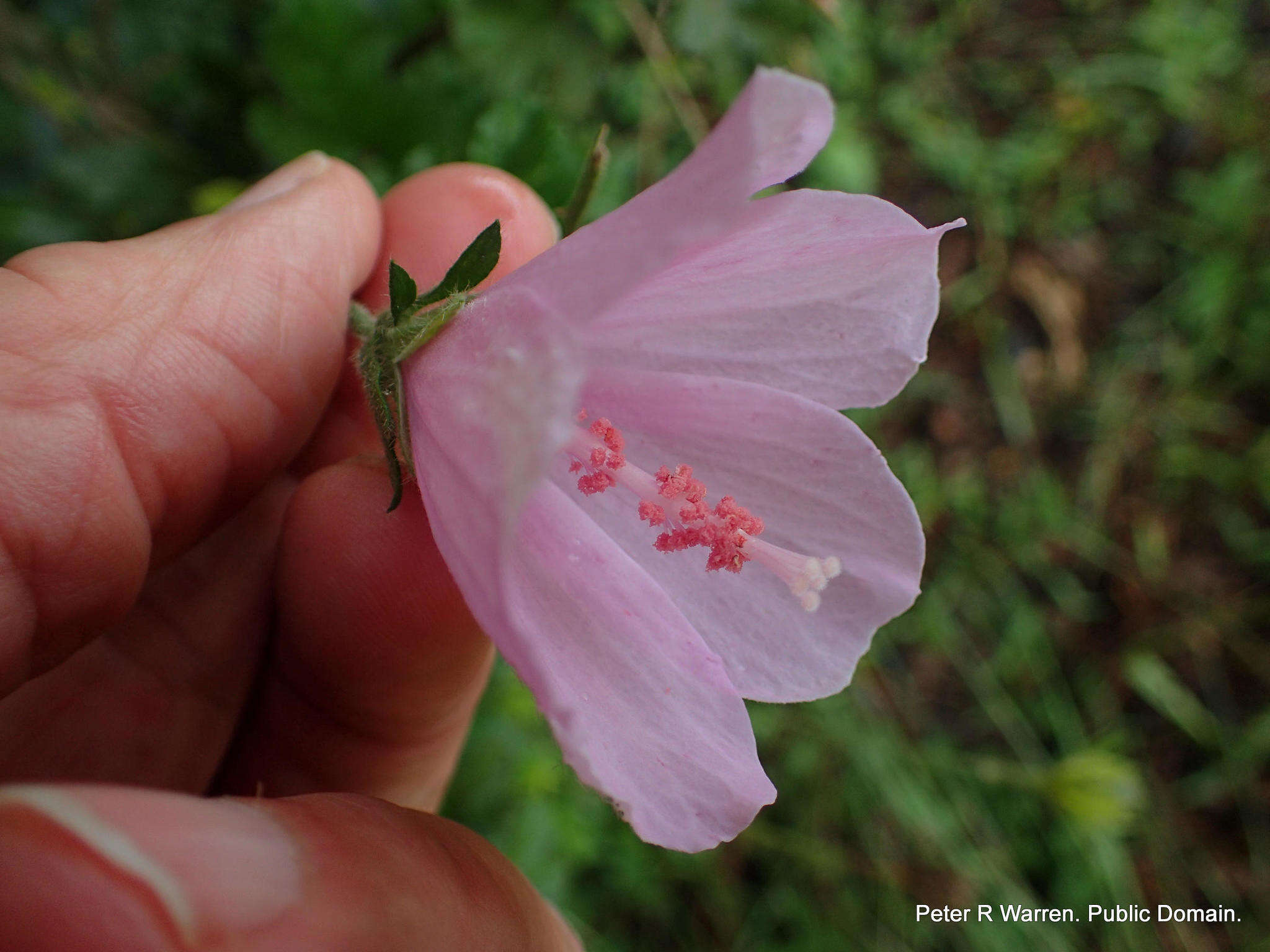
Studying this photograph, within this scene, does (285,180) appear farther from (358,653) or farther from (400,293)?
(358,653)

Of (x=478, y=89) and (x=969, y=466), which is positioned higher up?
(x=478, y=89)

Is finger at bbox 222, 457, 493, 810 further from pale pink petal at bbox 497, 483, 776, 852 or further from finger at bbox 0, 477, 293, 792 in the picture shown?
pale pink petal at bbox 497, 483, 776, 852

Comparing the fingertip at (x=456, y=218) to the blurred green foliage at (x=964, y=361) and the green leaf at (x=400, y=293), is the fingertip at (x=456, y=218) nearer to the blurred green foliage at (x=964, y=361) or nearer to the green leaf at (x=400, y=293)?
the blurred green foliage at (x=964, y=361)

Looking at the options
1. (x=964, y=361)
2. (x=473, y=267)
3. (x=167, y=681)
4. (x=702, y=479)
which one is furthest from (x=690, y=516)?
(x=964, y=361)

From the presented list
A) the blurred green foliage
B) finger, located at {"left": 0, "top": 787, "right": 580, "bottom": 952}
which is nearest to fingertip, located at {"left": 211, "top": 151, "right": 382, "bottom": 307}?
the blurred green foliage

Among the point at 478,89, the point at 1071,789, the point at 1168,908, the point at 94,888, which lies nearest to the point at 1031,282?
the point at 1071,789

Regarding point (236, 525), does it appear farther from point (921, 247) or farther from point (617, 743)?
point (921, 247)

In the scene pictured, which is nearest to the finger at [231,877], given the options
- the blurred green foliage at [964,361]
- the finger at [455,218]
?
the finger at [455,218]
